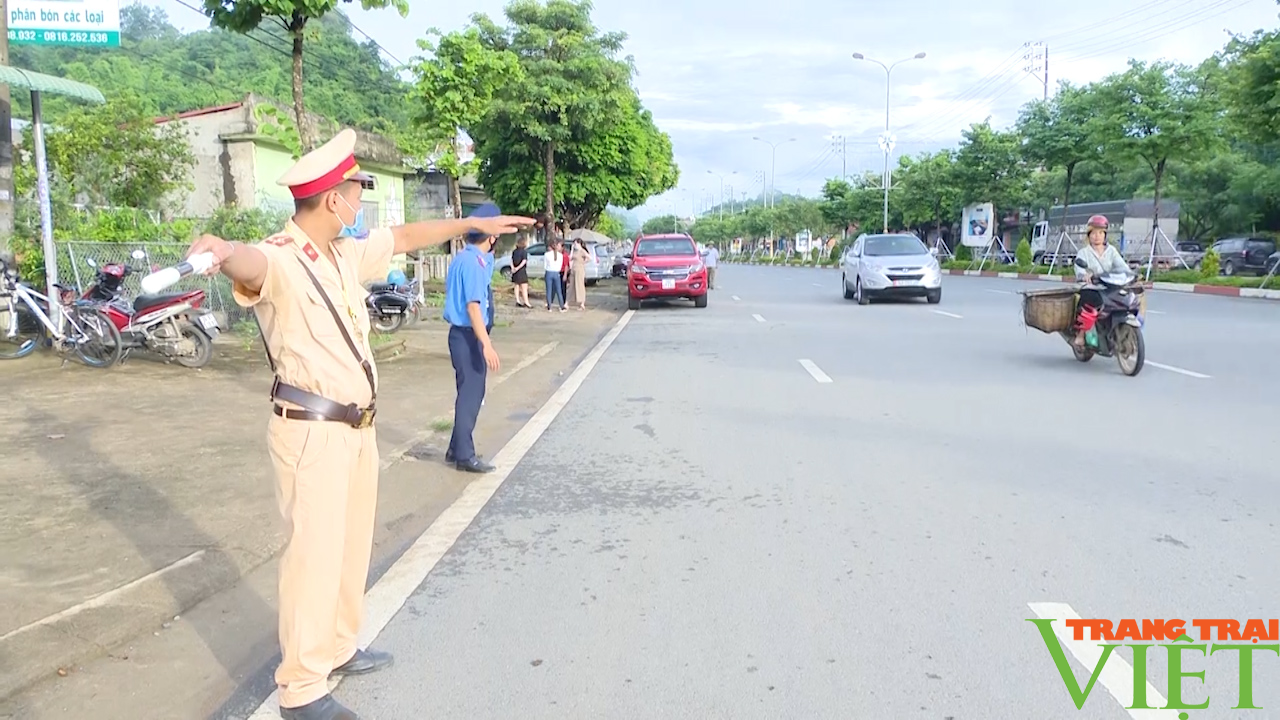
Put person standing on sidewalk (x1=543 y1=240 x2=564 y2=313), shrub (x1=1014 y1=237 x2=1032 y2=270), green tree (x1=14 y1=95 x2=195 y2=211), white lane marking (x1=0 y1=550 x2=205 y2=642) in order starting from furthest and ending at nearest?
shrub (x1=1014 y1=237 x2=1032 y2=270), person standing on sidewalk (x1=543 y1=240 x2=564 y2=313), green tree (x1=14 y1=95 x2=195 y2=211), white lane marking (x1=0 y1=550 x2=205 y2=642)

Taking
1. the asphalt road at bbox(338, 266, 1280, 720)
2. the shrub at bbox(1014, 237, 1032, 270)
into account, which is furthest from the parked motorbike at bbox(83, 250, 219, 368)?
the shrub at bbox(1014, 237, 1032, 270)

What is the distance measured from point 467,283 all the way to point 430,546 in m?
2.02

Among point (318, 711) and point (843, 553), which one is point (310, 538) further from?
point (843, 553)

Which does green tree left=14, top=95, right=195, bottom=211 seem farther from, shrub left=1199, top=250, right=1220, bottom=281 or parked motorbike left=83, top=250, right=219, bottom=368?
shrub left=1199, top=250, right=1220, bottom=281

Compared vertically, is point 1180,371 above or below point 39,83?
below

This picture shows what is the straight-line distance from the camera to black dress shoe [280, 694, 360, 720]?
10.3ft

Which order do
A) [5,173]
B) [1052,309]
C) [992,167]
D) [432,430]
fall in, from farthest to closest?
[992,167]
[5,173]
[1052,309]
[432,430]

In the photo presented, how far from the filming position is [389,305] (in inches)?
600

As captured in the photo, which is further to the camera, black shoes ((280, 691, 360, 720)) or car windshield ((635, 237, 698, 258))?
car windshield ((635, 237, 698, 258))

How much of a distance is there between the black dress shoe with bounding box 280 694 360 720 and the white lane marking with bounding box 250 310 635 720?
0.20 metres

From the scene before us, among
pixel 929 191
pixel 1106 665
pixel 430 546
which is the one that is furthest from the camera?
pixel 929 191

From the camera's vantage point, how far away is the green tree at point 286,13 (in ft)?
35.5

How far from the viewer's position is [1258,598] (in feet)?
13.4

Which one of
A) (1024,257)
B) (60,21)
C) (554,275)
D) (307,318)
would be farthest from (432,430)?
(1024,257)
